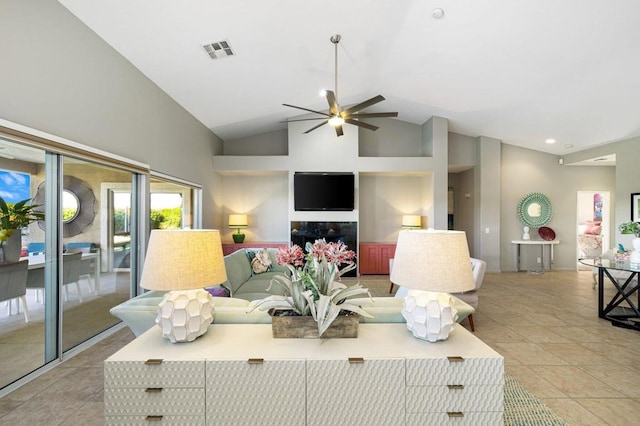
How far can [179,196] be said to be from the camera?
527cm

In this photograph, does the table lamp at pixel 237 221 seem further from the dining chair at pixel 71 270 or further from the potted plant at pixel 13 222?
the potted plant at pixel 13 222

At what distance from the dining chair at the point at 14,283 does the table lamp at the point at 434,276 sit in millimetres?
2963

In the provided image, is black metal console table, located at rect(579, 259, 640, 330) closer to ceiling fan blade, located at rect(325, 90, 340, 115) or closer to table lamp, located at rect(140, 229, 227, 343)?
ceiling fan blade, located at rect(325, 90, 340, 115)

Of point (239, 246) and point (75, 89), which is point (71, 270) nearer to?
point (75, 89)

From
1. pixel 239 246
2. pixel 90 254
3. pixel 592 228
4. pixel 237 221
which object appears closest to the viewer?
pixel 90 254


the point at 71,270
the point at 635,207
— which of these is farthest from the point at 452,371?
the point at 635,207

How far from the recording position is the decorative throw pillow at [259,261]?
4574mm

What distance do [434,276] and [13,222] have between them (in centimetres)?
312

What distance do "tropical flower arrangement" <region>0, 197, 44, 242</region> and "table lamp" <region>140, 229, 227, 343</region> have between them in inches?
64.8

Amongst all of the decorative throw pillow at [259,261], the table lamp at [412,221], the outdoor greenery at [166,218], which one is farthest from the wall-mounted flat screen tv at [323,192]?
the outdoor greenery at [166,218]

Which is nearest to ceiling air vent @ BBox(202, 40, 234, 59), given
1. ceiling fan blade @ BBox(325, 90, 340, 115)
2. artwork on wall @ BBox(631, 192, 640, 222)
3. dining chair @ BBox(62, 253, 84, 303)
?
ceiling fan blade @ BBox(325, 90, 340, 115)

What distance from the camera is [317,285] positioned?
1617 mm

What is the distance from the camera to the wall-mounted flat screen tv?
6.37 metres

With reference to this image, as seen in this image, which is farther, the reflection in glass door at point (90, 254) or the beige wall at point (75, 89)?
the reflection in glass door at point (90, 254)
